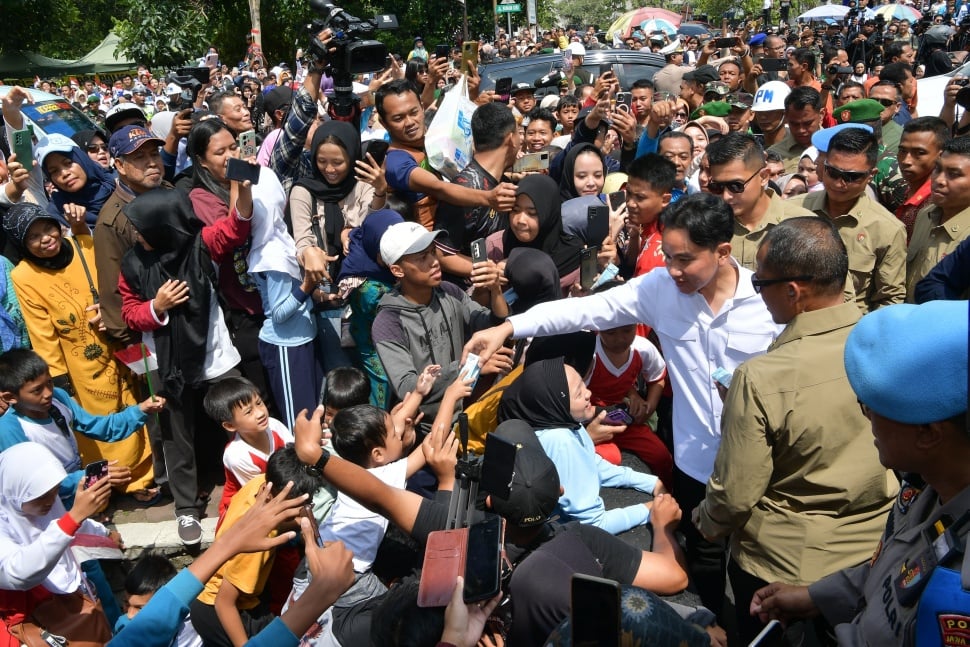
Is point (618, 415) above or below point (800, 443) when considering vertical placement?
below

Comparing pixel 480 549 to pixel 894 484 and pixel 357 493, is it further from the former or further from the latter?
pixel 894 484

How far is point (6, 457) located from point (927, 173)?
4.50m

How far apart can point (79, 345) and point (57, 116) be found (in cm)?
418

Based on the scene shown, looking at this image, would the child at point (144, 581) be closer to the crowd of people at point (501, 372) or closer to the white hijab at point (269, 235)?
the crowd of people at point (501, 372)

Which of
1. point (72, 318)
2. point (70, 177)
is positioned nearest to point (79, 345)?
point (72, 318)

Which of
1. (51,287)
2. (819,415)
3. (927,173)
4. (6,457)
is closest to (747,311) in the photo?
(819,415)

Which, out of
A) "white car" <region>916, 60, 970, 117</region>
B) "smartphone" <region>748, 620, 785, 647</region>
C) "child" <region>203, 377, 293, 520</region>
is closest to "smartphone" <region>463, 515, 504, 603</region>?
"smartphone" <region>748, 620, 785, 647</region>

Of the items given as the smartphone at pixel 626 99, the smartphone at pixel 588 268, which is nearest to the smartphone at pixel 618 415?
the smartphone at pixel 588 268

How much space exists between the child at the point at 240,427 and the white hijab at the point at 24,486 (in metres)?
0.69

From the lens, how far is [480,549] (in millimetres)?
1765

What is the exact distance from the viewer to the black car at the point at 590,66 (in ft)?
36.9

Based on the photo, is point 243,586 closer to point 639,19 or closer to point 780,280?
point 780,280

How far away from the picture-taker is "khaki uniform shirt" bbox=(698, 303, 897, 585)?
2195 mm

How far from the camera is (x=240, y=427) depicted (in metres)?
3.66
